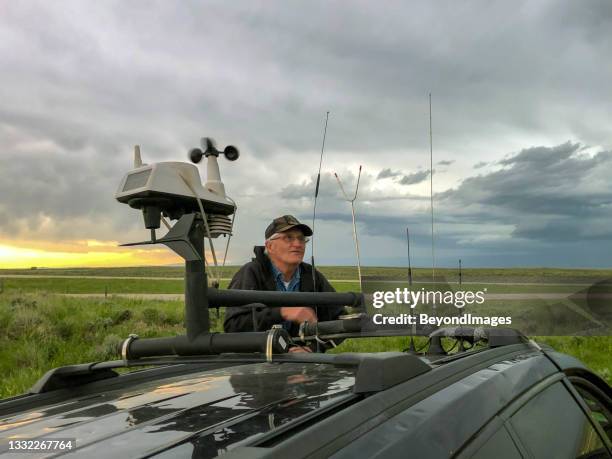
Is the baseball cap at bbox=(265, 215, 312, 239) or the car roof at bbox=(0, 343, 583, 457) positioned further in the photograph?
the baseball cap at bbox=(265, 215, 312, 239)

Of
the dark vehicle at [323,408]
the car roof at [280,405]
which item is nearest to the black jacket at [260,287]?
the dark vehicle at [323,408]

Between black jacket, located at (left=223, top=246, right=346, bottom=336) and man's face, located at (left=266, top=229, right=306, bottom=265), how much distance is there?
0.14 meters

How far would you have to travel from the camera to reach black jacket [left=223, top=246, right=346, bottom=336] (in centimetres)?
461

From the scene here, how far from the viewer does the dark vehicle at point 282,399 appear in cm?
141

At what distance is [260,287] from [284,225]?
2.03 feet

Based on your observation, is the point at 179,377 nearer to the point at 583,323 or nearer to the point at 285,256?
the point at 285,256

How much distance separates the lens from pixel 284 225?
212 inches

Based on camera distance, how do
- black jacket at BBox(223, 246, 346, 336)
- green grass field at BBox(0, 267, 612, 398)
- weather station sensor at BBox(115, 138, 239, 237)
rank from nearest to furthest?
weather station sensor at BBox(115, 138, 239, 237), black jacket at BBox(223, 246, 346, 336), green grass field at BBox(0, 267, 612, 398)

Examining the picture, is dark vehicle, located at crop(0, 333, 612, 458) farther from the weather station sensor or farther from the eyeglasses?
the eyeglasses

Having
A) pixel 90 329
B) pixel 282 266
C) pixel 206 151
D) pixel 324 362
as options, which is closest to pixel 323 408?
pixel 324 362

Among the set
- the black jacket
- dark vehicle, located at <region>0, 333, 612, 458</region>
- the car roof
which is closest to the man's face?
the black jacket

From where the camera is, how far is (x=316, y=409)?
1577 mm

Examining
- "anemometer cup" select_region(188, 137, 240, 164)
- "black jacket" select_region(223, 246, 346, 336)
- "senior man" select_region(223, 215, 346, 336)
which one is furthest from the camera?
"senior man" select_region(223, 215, 346, 336)

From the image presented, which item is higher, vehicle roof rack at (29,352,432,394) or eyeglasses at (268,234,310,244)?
eyeglasses at (268,234,310,244)
